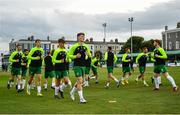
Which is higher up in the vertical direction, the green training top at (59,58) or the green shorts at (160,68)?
the green training top at (59,58)

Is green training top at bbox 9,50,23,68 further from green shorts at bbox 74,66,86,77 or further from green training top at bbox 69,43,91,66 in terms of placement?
green shorts at bbox 74,66,86,77

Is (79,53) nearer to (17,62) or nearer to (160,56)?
(160,56)

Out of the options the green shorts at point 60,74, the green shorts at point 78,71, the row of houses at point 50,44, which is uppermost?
the row of houses at point 50,44

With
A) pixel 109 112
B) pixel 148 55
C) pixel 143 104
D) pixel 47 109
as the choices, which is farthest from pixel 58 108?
pixel 148 55

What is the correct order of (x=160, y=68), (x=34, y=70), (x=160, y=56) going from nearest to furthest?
(x=34, y=70)
(x=160, y=56)
(x=160, y=68)

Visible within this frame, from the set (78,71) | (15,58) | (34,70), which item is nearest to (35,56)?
(34,70)

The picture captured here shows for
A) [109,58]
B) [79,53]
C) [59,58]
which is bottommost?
[109,58]

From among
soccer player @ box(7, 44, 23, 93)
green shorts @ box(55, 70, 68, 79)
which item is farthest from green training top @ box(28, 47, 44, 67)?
soccer player @ box(7, 44, 23, 93)

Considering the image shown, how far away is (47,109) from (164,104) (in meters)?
4.05

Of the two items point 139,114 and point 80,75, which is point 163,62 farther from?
point 139,114

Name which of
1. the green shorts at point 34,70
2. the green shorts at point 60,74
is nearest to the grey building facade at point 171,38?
the green shorts at point 34,70

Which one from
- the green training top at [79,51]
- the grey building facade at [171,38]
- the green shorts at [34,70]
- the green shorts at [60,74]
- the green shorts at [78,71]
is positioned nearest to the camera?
the green shorts at [78,71]

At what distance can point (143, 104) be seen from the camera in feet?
45.5

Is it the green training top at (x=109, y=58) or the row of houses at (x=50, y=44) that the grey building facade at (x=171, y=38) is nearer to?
the row of houses at (x=50, y=44)
